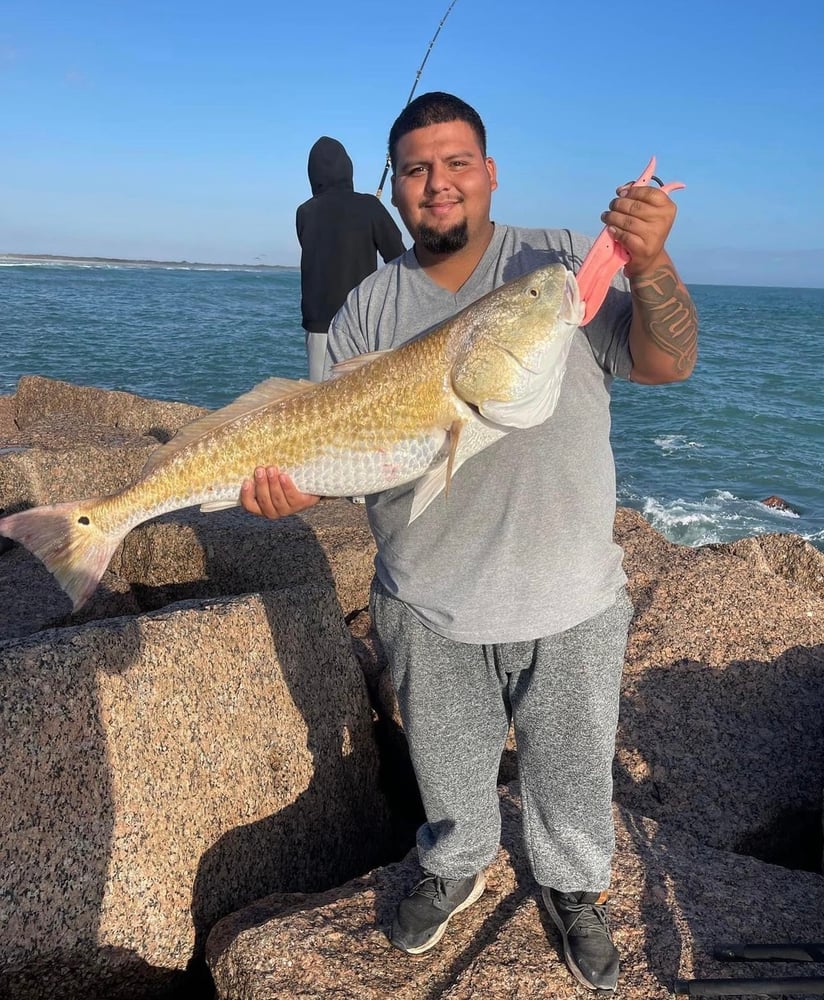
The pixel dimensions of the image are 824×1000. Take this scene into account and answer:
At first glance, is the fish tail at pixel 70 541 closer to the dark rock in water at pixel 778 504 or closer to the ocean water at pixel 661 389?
the ocean water at pixel 661 389

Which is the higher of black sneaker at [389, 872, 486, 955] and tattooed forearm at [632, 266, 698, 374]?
tattooed forearm at [632, 266, 698, 374]

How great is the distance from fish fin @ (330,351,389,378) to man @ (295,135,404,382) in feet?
15.5

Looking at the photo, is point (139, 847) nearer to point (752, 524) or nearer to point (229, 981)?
point (229, 981)

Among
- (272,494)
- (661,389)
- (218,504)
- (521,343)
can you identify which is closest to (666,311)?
(521,343)

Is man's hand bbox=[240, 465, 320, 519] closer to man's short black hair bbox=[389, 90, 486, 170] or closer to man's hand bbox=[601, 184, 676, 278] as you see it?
man's short black hair bbox=[389, 90, 486, 170]

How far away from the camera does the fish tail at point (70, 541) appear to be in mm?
3182

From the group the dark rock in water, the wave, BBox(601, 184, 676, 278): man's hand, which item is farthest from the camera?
the dark rock in water

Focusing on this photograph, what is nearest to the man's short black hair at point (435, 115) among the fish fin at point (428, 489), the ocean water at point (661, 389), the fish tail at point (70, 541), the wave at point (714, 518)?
the fish fin at point (428, 489)

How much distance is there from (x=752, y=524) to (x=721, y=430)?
758 cm

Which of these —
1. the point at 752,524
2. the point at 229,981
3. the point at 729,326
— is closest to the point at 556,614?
the point at 229,981

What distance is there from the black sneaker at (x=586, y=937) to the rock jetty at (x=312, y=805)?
73mm

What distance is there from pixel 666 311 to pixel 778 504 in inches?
505

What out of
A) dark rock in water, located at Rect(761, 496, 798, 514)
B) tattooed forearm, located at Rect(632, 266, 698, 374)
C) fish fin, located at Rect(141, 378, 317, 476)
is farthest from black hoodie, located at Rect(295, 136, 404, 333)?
dark rock in water, located at Rect(761, 496, 798, 514)

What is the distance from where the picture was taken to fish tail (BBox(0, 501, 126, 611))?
3.18 meters
